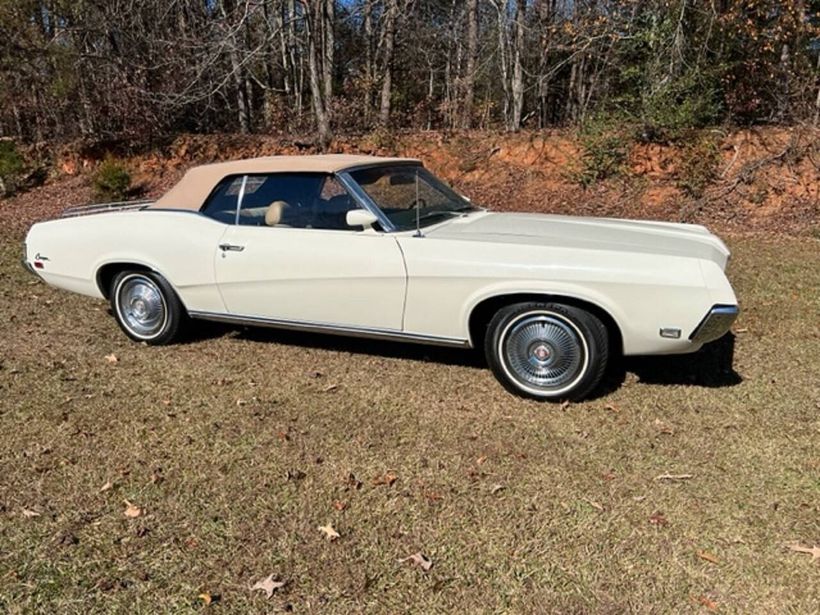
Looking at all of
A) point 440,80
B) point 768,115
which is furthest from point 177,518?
point 440,80

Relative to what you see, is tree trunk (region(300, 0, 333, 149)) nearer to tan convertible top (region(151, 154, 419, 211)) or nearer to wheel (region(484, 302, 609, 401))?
tan convertible top (region(151, 154, 419, 211))

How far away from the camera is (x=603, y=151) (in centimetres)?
1231

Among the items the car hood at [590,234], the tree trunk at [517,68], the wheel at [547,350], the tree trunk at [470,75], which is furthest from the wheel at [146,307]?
the tree trunk at [470,75]

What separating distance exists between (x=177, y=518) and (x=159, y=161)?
14453mm

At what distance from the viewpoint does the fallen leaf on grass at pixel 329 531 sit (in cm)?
291

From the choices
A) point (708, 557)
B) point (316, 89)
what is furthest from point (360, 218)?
point (316, 89)

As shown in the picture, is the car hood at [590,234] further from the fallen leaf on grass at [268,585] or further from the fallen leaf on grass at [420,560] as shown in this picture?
the fallen leaf on grass at [268,585]

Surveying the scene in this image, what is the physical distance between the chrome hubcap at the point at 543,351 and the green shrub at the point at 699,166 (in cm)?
884

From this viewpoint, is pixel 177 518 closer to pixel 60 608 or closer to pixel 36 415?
pixel 60 608

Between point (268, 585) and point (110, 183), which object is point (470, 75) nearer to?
point (110, 183)

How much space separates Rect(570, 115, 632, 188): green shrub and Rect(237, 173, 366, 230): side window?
884 cm

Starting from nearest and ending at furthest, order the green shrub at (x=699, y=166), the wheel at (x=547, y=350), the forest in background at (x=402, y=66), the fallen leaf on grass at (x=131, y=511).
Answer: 1. the fallen leaf on grass at (x=131, y=511)
2. the wheel at (x=547, y=350)
3. the green shrub at (x=699, y=166)
4. the forest in background at (x=402, y=66)

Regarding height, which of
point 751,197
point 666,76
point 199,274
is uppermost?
point 666,76

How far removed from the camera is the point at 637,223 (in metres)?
4.76
